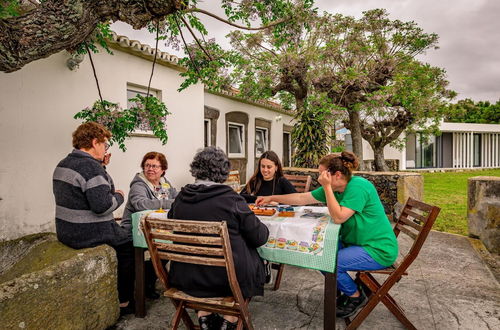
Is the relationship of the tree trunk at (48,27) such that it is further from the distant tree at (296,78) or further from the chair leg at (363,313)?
the distant tree at (296,78)

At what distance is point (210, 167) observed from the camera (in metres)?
2.19

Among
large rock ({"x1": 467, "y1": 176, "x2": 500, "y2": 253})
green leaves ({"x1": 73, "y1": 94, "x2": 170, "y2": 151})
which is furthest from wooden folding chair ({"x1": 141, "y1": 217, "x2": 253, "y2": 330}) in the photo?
large rock ({"x1": 467, "y1": 176, "x2": 500, "y2": 253})

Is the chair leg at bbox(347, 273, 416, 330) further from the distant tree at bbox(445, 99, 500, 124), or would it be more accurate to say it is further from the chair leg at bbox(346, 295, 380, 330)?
the distant tree at bbox(445, 99, 500, 124)

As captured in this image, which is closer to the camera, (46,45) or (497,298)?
(46,45)

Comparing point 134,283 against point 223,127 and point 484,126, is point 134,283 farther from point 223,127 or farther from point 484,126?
point 484,126

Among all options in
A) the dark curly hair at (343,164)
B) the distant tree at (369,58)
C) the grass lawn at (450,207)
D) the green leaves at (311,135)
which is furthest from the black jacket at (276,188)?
→ the distant tree at (369,58)

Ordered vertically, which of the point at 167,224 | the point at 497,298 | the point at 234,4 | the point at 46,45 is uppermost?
the point at 234,4

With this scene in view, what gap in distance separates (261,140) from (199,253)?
35.9 feet

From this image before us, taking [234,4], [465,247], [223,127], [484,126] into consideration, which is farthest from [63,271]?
[484,126]

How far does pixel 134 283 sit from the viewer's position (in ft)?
9.82

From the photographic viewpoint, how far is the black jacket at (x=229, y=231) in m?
2.01

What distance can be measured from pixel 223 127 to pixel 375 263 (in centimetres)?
794

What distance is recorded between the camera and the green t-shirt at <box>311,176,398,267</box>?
2408mm

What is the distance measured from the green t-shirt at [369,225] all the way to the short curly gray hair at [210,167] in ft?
3.04
